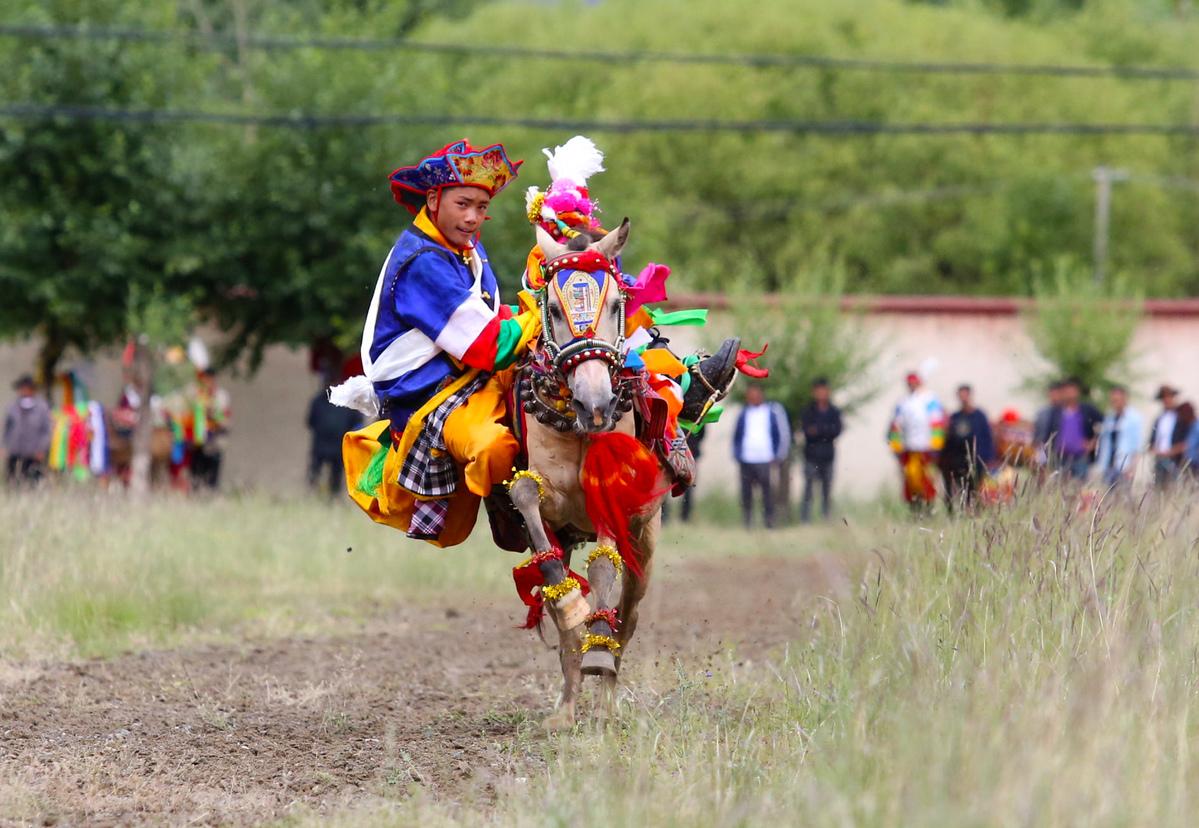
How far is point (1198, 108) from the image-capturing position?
46781 mm

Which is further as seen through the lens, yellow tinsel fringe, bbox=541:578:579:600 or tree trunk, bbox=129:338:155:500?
tree trunk, bbox=129:338:155:500

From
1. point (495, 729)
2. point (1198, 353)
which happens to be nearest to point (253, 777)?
point (495, 729)

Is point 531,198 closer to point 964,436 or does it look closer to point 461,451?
point 461,451

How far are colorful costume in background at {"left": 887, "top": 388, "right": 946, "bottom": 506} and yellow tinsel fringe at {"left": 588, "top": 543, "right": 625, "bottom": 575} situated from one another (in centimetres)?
1299

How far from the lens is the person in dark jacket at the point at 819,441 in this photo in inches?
823

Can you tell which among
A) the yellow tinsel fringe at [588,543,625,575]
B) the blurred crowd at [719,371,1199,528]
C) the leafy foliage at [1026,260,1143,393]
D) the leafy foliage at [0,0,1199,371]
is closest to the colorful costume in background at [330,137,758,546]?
the yellow tinsel fringe at [588,543,625,575]

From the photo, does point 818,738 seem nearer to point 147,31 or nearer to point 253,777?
point 253,777

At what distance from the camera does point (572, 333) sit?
22.2ft

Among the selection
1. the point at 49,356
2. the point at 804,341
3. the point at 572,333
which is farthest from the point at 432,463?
the point at 49,356

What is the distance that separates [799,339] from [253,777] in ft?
54.9

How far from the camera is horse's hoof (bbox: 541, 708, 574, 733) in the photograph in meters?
7.06

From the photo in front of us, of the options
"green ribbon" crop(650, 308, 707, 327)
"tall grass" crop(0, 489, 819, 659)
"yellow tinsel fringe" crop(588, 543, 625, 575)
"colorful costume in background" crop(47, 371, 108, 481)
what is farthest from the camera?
"colorful costume in background" crop(47, 371, 108, 481)

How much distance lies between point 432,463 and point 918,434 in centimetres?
1336

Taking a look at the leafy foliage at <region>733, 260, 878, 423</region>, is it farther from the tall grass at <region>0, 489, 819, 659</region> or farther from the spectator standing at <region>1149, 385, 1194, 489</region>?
the tall grass at <region>0, 489, 819, 659</region>
